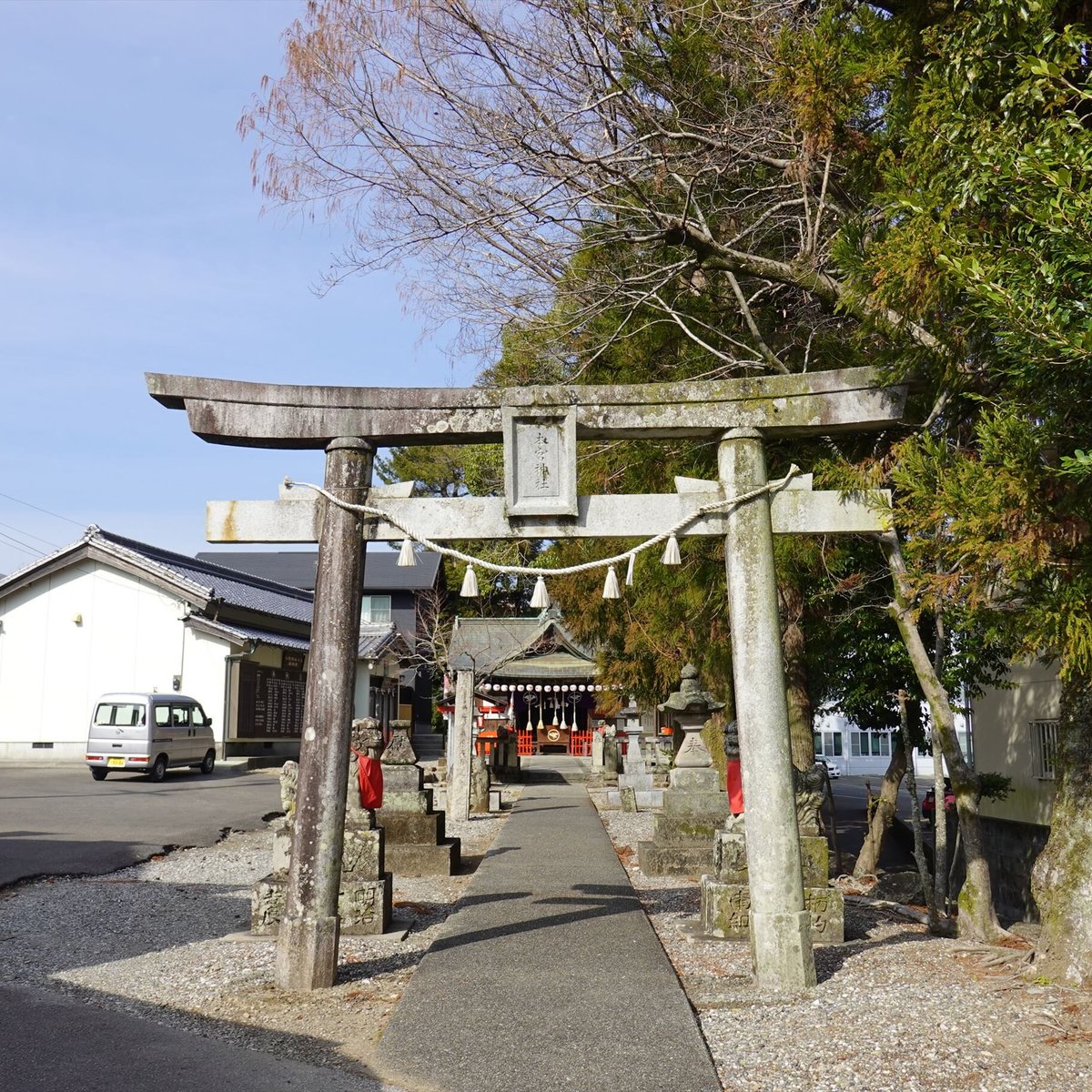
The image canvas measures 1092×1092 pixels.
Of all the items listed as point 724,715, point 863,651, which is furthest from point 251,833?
point 863,651

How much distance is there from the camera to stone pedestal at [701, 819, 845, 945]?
742cm

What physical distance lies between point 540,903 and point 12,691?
2378 cm

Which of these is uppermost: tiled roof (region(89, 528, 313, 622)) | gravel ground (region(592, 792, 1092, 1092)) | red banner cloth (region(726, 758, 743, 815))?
tiled roof (region(89, 528, 313, 622))

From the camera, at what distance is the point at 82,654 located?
2769cm

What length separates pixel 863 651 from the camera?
13453mm

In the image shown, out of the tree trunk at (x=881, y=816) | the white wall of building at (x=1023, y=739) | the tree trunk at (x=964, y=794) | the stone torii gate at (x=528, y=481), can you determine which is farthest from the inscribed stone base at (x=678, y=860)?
the stone torii gate at (x=528, y=481)

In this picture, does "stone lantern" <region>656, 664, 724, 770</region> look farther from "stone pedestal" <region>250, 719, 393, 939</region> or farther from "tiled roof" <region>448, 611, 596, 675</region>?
"tiled roof" <region>448, 611, 596, 675</region>

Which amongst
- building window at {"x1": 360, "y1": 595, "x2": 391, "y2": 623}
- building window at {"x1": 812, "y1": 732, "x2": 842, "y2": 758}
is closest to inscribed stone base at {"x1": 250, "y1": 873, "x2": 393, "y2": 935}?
building window at {"x1": 360, "y1": 595, "x2": 391, "y2": 623}

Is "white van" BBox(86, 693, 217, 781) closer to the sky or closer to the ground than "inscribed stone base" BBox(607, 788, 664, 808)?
closer to the sky

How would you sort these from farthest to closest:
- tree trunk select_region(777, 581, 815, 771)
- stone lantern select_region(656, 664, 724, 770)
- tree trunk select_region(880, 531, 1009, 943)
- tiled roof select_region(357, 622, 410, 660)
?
tiled roof select_region(357, 622, 410, 660) → tree trunk select_region(777, 581, 815, 771) → stone lantern select_region(656, 664, 724, 770) → tree trunk select_region(880, 531, 1009, 943)

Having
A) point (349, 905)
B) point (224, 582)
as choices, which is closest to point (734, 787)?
point (349, 905)

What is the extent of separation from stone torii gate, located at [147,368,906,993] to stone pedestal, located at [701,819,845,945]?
6.36 feet

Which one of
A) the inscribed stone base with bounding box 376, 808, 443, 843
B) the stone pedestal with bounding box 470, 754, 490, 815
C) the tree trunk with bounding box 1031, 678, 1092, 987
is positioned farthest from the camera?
the stone pedestal with bounding box 470, 754, 490, 815

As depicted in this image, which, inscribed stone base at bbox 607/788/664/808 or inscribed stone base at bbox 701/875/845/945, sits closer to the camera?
inscribed stone base at bbox 701/875/845/945
